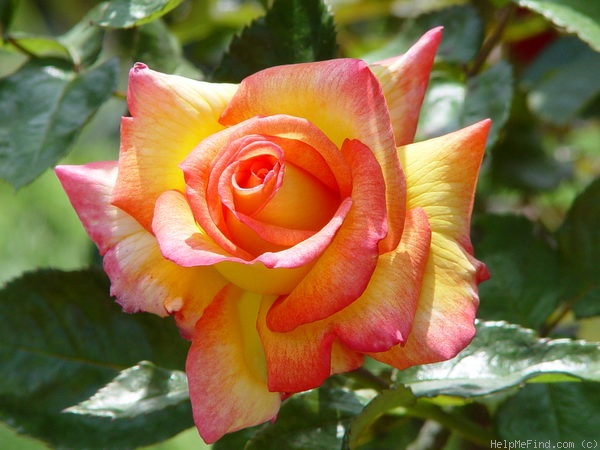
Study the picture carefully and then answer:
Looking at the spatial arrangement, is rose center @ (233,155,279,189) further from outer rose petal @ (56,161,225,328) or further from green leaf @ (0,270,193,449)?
green leaf @ (0,270,193,449)

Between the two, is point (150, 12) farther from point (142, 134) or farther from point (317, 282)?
point (317, 282)

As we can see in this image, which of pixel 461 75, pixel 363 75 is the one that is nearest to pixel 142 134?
pixel 363 75

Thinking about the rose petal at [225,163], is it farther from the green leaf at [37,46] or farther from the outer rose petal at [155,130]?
the green leaf at [37,46]

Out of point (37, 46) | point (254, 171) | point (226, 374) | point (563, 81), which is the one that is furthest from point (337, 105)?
point (563, 81)

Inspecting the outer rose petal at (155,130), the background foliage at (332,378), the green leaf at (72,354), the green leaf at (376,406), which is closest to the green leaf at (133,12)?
the background foliage at (332,378)

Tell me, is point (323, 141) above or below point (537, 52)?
above

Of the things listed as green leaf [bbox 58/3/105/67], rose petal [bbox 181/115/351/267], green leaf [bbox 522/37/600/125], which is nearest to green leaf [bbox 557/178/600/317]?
green leaf [bbox 522/37/600/125]
